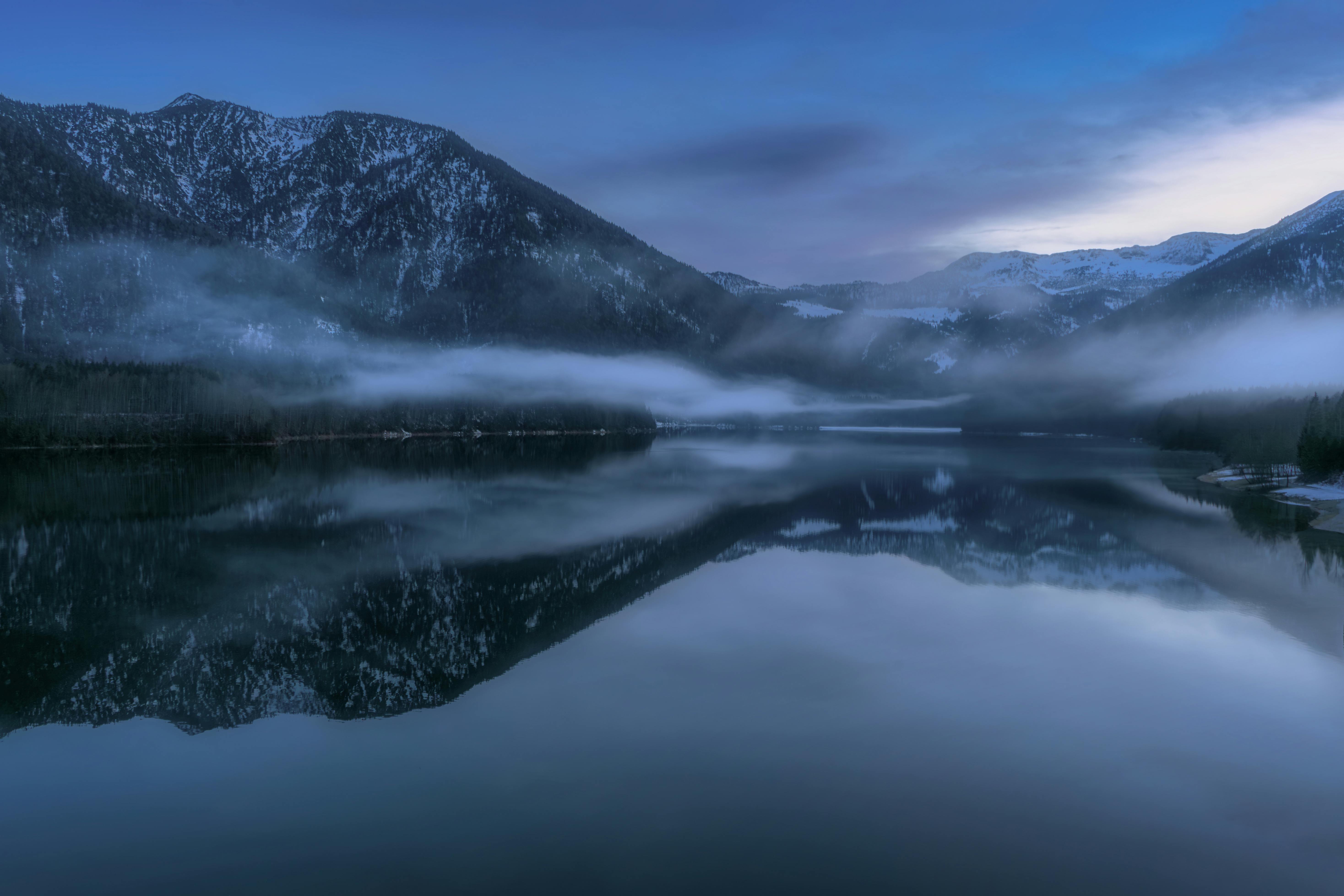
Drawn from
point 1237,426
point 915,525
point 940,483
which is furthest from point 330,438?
point 1237,426

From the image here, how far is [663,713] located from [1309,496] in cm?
5571

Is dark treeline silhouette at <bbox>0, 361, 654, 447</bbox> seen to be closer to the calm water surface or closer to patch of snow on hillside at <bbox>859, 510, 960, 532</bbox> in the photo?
the calm water surface

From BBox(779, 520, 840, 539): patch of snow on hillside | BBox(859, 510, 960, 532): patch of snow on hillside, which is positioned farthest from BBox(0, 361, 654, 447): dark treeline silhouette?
BBox(859, 510, 960, 532): patch of snow on hillside

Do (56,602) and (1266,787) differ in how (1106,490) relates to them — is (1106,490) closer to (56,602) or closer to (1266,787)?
(1266,787)

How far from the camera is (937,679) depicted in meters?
16.6

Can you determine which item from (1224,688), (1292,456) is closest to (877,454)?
(1292,456)

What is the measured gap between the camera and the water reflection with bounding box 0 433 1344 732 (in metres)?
16.9

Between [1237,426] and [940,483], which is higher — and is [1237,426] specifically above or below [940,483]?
above

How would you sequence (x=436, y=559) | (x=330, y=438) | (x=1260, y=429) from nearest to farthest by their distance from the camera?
(x=436, y=559) < (x=1260, y=429) < (x=330, y=438)

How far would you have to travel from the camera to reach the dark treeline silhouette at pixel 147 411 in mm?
105562

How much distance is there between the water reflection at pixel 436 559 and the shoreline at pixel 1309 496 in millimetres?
1460

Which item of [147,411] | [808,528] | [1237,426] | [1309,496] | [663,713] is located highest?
[147,411]

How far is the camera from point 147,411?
381 feet

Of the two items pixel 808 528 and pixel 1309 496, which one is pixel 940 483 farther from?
pixel 808 528
